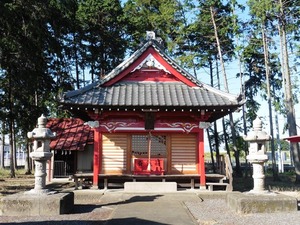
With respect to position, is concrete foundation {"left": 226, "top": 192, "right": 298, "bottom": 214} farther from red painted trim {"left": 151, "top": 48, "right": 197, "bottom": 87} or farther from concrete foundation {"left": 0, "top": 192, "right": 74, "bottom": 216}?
red painted trim {"left": 151, "top": 48, "right": 197, "bottom": 87}

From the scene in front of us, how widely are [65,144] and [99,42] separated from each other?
13446 mm

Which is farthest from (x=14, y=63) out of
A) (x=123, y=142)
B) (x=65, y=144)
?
(x=123, y=142)

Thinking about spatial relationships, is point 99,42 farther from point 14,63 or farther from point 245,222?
point 245,222

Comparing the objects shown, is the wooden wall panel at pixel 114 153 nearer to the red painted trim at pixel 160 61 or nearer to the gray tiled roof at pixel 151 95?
the gray tiled roof at pixel 151 95

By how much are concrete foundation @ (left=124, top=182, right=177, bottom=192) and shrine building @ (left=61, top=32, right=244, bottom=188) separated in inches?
15.0

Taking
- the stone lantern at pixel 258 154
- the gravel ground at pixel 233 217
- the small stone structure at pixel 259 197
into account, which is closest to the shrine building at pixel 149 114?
the stone lantern at pixel 258 154

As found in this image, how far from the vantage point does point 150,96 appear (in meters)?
→ 14.3

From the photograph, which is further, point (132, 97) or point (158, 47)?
point (158, 47)

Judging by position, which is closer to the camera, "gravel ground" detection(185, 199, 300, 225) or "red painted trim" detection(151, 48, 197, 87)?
"gravel ground" detection(185, 199, 300, 225)

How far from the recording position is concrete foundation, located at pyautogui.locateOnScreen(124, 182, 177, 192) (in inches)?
542

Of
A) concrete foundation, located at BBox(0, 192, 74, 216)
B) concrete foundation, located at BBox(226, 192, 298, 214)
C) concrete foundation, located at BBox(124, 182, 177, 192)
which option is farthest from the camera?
concrete foundation, located at BBox(124, 182, 177, 192)

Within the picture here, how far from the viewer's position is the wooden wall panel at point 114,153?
15117 millimetres

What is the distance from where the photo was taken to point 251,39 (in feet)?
85.5

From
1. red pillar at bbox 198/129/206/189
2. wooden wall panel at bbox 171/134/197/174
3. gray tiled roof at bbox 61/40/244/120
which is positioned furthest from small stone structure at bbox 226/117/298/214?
wooden wall panel at bbox 171/134/197/174
